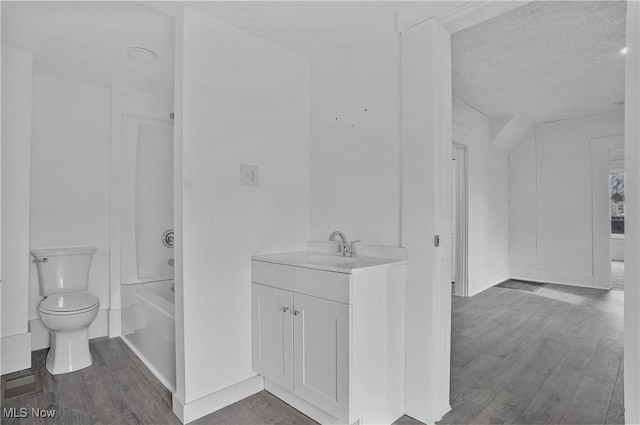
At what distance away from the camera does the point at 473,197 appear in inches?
177

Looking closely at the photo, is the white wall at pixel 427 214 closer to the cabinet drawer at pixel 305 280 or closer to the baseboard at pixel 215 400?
the cabinet drawer at pixel 305 280

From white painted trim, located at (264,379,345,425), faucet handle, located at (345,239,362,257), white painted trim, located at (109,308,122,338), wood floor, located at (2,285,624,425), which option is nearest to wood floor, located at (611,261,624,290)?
wood floor, located at (2,285,624,425)

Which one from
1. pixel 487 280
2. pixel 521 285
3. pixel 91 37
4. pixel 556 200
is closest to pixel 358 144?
pixel 91 37

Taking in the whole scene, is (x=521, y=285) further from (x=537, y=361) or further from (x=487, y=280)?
(x=537, y=361)

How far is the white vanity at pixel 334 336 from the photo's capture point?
5.46 ft

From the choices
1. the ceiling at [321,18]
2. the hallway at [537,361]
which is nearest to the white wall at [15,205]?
the ceiling at [321,18]

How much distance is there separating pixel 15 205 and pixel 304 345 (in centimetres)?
227

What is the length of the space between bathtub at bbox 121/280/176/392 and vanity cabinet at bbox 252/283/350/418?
536 mm

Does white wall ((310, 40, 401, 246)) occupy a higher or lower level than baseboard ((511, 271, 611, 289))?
higher

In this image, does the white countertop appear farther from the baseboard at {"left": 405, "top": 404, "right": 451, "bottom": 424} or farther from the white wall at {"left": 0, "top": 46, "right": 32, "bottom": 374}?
the white wall at {"left": 0, "top": 46, "right": 32, "bottom": 374}

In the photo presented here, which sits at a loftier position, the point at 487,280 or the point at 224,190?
the point at 224,190

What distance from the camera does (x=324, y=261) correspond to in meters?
2.24

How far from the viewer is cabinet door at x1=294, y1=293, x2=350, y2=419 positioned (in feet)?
5.45

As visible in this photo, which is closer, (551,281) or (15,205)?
Answer: (15,205)
